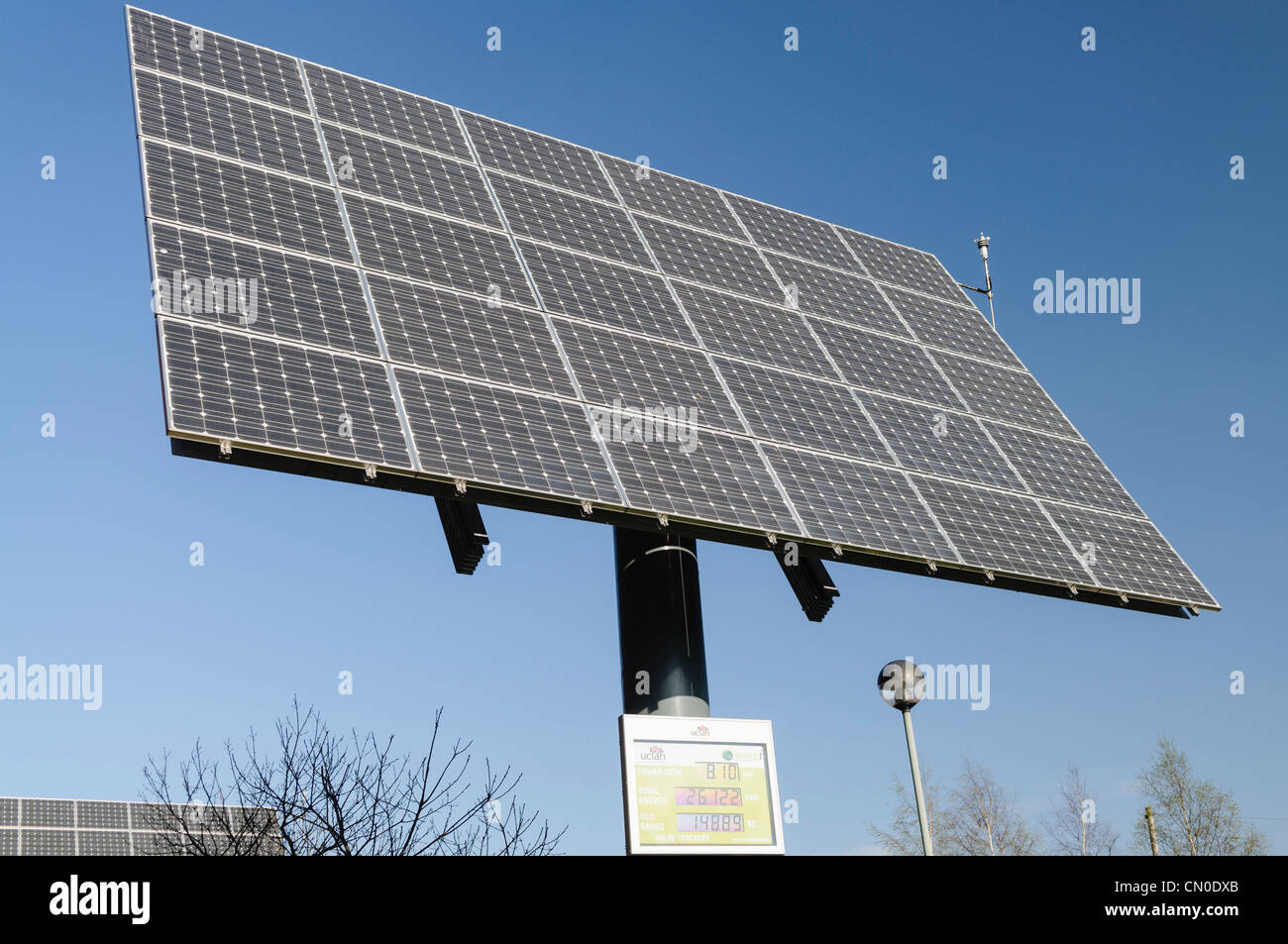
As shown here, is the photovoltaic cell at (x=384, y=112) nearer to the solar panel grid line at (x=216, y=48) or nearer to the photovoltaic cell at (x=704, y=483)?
the solar panel grid line at (x=216, y=48)

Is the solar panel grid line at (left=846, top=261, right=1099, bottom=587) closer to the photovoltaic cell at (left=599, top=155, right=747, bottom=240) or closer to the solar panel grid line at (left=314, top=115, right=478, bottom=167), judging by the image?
the photovoltaic cell at (left=599, top=155, right=747, bottom=240)

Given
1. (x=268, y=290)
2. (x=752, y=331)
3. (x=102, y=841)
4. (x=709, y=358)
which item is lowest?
(x=102, y=841)

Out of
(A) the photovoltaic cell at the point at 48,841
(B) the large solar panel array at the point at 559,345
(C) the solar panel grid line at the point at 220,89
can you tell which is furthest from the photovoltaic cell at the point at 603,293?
(A) the photovoltaic cell at the point at 48,841

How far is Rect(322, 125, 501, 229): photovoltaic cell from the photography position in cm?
1728

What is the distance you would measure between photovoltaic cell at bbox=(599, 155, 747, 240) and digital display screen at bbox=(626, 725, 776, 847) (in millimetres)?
11094

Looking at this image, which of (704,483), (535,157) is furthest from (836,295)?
(704,483)

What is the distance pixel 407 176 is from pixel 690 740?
980cm

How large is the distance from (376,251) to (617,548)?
504cm

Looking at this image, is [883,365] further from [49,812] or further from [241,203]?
[49,812]

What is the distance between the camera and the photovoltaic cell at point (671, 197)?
21.5 meters

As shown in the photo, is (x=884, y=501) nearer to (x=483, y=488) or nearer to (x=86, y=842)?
(x=483, y=488)

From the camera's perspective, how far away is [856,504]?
1544cm
